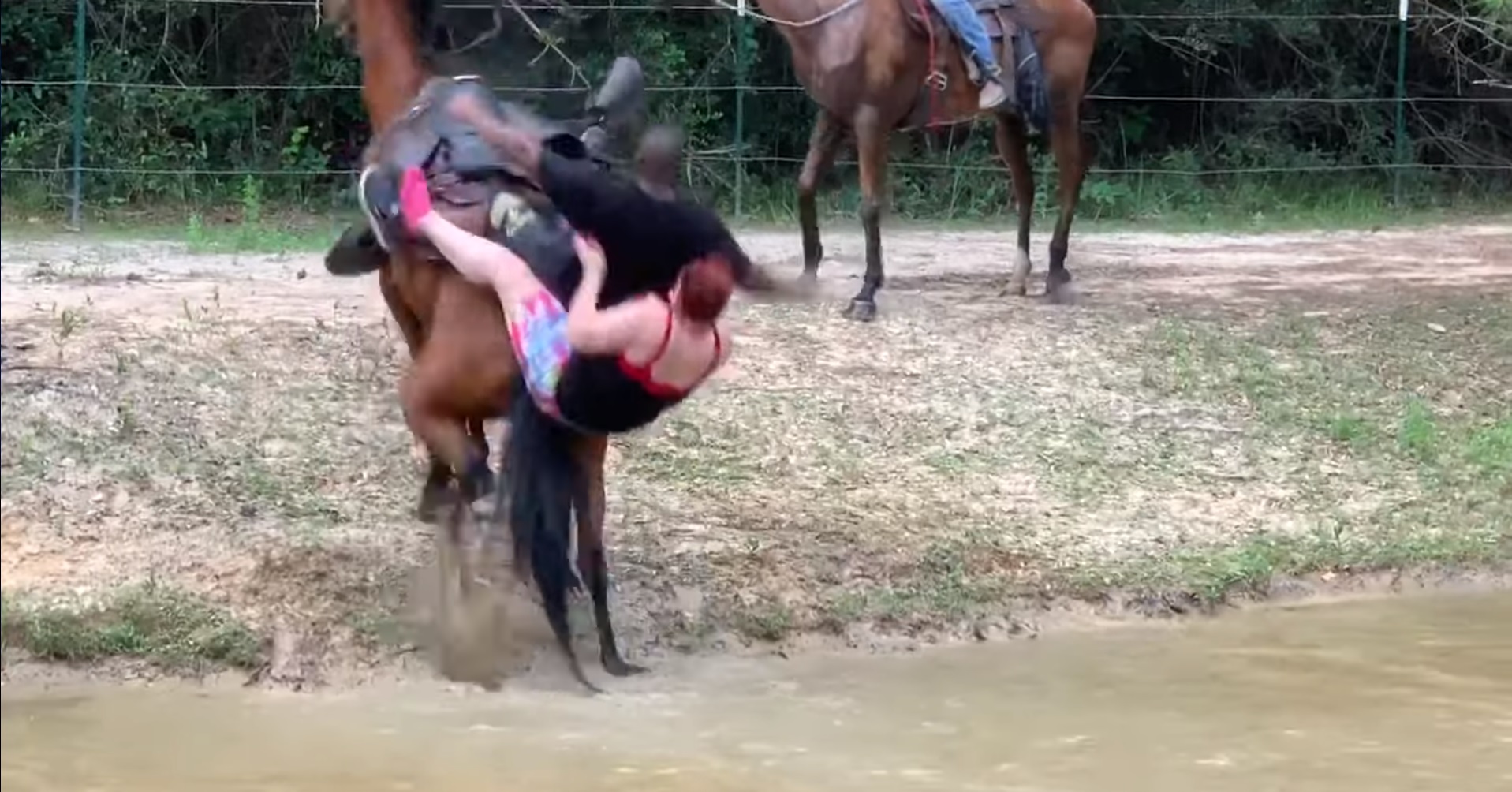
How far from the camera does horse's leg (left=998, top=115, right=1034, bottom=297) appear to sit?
1148 centimetres

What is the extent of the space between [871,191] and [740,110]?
524cm

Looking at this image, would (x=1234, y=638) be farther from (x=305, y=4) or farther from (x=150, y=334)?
(x=305, y=4)

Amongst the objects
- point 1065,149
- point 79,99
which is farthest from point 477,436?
point 79,99

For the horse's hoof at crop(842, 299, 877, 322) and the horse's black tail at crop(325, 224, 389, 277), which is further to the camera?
the horse's hoof at crop(842, 299, 877, 322)

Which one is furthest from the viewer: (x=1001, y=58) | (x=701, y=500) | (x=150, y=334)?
(x=1001, y=58)

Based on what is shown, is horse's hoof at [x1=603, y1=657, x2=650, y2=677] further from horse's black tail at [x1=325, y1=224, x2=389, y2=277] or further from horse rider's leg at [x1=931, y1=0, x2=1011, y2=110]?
horse rider's leg at [x1=931, y1=0, x2=1011, y2=110]

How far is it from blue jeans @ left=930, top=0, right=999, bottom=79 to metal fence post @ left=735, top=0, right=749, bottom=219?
170 inches

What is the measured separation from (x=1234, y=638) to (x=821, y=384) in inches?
99.2

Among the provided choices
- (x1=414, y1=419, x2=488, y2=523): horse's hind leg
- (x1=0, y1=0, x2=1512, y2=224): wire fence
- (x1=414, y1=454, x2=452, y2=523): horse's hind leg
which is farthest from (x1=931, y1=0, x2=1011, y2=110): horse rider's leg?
(x1=414, y1=454, x2=452, y2=523): horse's hind leg

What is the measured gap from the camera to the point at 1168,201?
17.1 m

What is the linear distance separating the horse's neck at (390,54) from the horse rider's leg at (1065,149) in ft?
18.6

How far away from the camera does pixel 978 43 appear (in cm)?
1071

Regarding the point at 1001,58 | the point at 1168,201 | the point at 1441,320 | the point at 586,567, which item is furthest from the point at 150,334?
the point at 1168,201

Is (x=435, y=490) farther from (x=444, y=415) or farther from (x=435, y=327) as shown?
(x=435, y=327)
